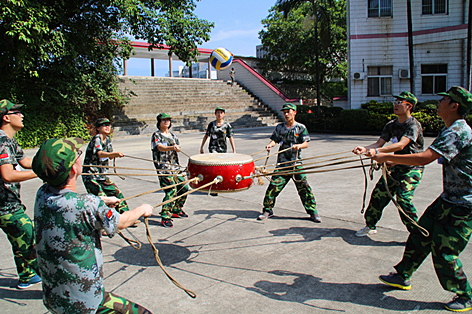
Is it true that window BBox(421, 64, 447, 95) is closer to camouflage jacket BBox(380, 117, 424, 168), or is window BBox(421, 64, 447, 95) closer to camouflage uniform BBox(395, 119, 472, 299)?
camouflage jacket BBox(380, 117, 424, 168)

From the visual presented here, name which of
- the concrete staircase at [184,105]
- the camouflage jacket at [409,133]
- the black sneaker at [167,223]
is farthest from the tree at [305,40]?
the black sneaker at [167,223]

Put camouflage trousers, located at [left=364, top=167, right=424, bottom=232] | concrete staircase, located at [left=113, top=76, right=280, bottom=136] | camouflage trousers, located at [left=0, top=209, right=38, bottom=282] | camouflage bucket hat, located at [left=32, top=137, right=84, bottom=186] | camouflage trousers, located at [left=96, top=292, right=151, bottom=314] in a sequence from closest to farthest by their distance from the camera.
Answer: camouflage bucket hat, located at [left=32, top=137, right=84, bottom=186] → camouflage trousers, located at [left=96, top=292, right=151, bottom=314] → camouflage trousers, located at [left=0, top=209, right=38, bottom=282] → camouflage trousers, located at [left=364, top=167, right=424, bottom=232] → concrete staircase, located at [left=113, top=76, right=280, bottom=136]

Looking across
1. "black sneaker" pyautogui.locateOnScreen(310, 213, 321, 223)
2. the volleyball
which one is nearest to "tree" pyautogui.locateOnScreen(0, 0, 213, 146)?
the volleyball

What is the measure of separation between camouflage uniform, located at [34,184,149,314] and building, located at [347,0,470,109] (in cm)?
2044

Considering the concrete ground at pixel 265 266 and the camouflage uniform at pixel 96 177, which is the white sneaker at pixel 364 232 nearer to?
the concrete ground at pixel 265 266

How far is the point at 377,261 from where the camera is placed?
4.38 m

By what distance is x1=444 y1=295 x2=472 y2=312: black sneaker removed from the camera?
329 centimetres

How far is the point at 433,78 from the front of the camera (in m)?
19.8

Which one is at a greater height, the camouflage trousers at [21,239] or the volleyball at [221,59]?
the volleyball at [221,59]

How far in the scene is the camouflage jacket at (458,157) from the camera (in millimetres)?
3176

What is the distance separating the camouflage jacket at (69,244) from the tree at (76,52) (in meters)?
13.1

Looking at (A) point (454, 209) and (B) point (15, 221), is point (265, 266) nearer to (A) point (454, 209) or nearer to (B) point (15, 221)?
(A) point (454, 209)

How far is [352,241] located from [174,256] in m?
2.39

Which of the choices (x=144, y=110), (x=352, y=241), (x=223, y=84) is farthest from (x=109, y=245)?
(x=223, y=84)
